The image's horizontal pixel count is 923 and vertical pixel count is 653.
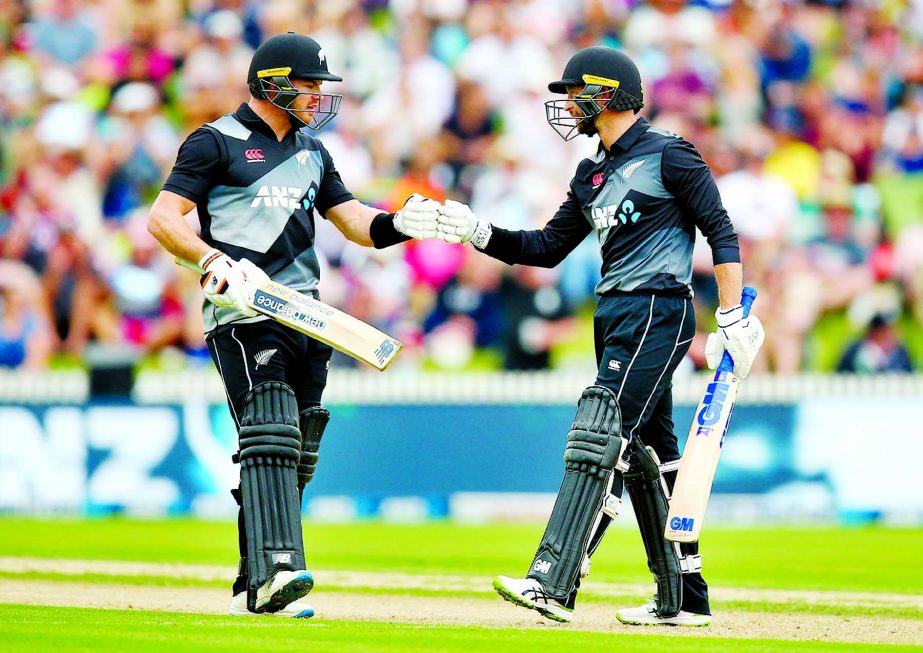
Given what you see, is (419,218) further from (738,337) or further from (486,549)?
(486,549)

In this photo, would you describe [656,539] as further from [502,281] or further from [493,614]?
[502,281]

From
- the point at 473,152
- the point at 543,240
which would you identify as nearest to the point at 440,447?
the point at 473,152

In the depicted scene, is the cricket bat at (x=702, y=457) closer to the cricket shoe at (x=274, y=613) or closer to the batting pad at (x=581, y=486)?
the batting pad at (x=581, y=486)

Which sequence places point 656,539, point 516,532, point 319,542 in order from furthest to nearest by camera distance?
point 516,532
point 319,542
point 656,539

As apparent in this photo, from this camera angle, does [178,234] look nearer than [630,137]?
Yes

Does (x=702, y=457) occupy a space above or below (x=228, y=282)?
below

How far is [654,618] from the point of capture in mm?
6836

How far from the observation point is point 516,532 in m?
12.7

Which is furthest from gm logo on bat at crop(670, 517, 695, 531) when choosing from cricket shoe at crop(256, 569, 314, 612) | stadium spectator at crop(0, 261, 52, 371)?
stadium spectator at crop(0, 261, 52, 371)

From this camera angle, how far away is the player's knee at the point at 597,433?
251 inches

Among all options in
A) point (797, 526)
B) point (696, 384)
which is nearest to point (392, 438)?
point (696, 384)

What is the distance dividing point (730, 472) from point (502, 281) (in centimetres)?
288

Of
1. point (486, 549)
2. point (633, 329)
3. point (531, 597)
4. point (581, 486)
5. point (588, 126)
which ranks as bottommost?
point (531, 597)

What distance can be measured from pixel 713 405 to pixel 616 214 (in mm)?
964
